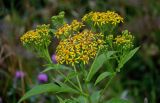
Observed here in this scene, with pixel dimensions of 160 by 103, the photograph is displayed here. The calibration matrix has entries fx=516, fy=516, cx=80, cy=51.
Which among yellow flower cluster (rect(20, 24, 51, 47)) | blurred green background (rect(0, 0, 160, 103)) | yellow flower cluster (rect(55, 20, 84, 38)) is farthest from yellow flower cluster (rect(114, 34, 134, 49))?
blurred green background (rect(0, 0, 160, 103))

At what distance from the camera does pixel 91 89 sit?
13.4 ft

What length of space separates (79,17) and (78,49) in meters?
2.86

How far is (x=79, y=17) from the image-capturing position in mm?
4863

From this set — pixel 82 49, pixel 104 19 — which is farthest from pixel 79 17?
pixel 82 49

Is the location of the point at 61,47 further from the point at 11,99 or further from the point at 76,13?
the point at 76,13

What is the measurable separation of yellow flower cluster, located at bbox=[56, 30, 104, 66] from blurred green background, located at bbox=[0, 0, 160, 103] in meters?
1.54

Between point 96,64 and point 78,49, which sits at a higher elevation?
point 78,49

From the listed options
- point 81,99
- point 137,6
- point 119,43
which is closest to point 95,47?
point 119,43

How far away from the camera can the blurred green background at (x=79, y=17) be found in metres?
4.05

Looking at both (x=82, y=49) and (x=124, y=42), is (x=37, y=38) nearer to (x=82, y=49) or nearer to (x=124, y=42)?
(x=82, y=49)

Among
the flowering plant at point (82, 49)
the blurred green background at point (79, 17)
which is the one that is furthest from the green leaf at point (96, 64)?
A: the blurred green background at point (79, 17)

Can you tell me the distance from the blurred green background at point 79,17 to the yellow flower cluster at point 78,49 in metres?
1.54

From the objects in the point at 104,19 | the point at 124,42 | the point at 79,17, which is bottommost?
the point at 79,17

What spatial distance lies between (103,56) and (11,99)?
1.77 metres
